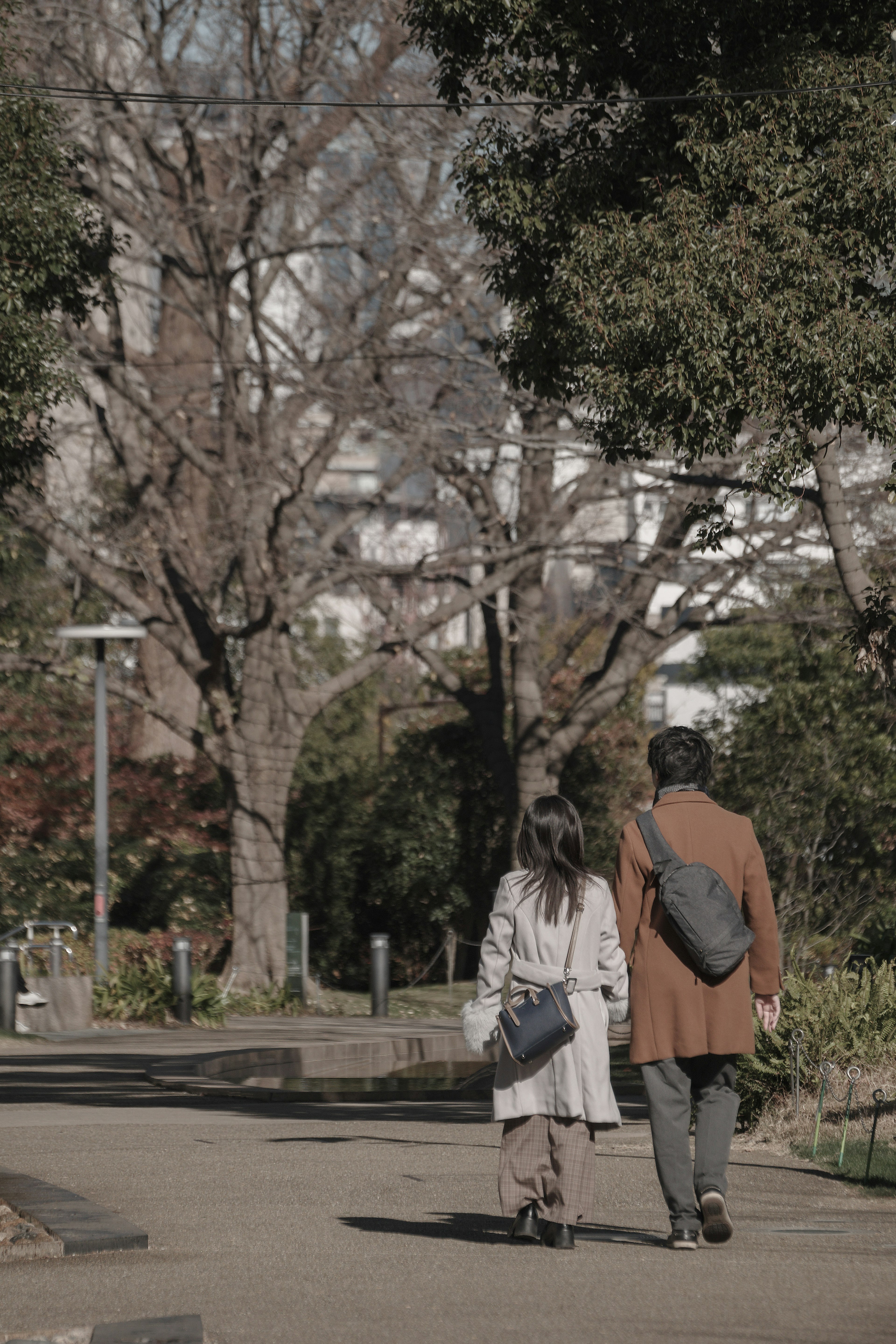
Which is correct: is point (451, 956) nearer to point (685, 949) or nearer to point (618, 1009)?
point (618, 1009)

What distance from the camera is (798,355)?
8219 millimetres

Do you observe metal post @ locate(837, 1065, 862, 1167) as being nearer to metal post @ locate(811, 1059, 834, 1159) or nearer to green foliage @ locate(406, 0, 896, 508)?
metal post @ locate(811, 1059, 834, 1159)

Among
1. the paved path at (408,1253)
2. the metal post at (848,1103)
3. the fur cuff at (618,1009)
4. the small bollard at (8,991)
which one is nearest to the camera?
the paved path at (408,1253)

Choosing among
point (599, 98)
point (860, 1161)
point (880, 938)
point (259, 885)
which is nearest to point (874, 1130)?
point (860, 1161)

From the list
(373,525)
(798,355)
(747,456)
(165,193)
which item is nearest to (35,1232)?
(798,355)

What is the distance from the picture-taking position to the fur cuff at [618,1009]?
5.52m

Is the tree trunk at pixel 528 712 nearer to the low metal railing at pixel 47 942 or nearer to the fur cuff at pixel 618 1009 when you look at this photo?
the low metal railing at pixel 47 942

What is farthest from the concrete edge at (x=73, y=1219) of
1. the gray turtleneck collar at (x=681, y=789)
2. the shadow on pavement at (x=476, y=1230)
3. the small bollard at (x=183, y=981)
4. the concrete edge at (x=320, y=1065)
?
the small bollard at (x=183, y=981)

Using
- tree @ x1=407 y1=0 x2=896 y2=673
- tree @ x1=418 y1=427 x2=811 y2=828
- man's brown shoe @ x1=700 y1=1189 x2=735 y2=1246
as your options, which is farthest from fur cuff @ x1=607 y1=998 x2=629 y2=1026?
tree @ x1=418 y1=427 x2=811 y2=828

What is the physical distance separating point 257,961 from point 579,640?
534 cm

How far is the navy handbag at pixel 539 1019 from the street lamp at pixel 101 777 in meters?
12.1

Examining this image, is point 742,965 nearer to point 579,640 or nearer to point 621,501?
point 579,640

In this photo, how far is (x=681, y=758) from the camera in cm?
568

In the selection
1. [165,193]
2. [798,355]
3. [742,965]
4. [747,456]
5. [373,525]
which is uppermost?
[165,193]
